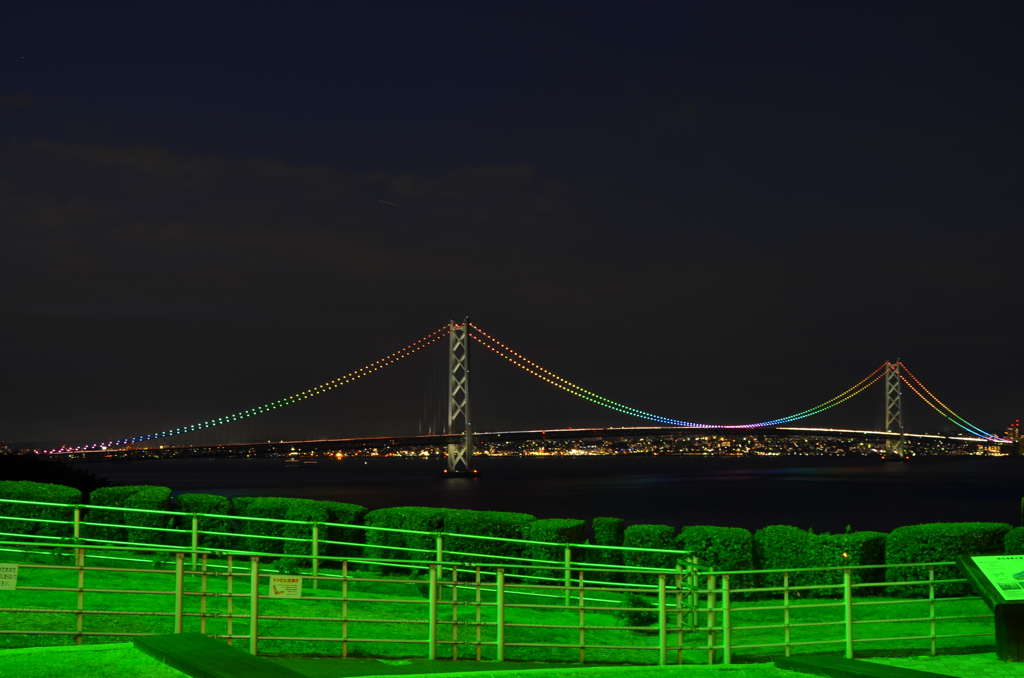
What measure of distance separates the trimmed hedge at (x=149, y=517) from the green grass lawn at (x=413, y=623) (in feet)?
7.28

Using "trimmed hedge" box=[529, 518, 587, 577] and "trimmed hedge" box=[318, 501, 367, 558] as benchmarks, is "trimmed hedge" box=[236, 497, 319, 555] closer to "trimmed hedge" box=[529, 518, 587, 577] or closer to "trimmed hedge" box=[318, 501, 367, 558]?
"trimmed hedge" box=[318, 501, 367, 558]

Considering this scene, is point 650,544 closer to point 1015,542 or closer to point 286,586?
point 1015,542

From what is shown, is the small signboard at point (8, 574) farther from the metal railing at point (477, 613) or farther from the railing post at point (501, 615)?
the railing post at point (501, 615)

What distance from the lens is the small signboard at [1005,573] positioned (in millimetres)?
8688

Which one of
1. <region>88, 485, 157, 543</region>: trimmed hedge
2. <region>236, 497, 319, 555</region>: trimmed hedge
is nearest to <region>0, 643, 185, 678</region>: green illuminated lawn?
<region>236, 497, 319, 555</region>: trimmed hedge

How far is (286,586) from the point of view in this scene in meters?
8.07

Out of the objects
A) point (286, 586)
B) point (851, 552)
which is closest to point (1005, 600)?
point (286, 586)

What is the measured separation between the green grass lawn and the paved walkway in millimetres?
274

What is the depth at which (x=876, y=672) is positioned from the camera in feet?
22.6

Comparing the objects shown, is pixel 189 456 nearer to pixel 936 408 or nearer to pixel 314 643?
pixel 314 643

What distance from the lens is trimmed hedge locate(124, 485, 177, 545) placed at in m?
17.5

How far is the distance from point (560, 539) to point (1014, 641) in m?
8.61

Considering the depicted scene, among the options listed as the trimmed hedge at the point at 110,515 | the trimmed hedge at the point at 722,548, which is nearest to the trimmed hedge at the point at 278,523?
the trimmed hedge at the point at 110,515

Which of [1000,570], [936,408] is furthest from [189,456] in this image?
[936,408]
